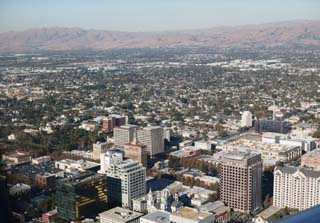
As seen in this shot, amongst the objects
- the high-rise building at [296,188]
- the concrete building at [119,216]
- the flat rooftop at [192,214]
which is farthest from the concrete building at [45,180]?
the high-rise building at [296,188]

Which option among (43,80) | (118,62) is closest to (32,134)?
(43,80)

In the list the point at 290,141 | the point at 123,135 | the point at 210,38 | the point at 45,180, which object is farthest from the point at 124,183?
the point at 210,38

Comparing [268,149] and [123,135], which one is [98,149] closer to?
[123,135]

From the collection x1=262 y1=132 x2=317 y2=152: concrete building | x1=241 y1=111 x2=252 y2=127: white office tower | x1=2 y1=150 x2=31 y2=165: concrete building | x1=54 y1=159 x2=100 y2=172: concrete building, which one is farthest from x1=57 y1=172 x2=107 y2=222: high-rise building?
x1=241 y1=111 x2=252 y2=127: white office tower

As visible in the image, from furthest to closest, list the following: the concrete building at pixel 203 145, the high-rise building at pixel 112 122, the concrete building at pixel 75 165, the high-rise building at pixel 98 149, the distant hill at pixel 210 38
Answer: the distant hill at pixel 210 38
the high-rise building at pixel 112 122
the concrete building at pixel 203 145
the high-rise building at pixel 98 149
the concrete building at pixel 75 165

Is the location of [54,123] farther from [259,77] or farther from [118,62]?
[118,62]

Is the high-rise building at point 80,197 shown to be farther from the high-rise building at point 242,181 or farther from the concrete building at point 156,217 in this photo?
the high-rise building at point 242,181

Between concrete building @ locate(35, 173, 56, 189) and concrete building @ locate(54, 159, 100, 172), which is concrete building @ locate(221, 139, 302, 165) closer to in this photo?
concrete building @ locate(54, 159, 100, 172)
